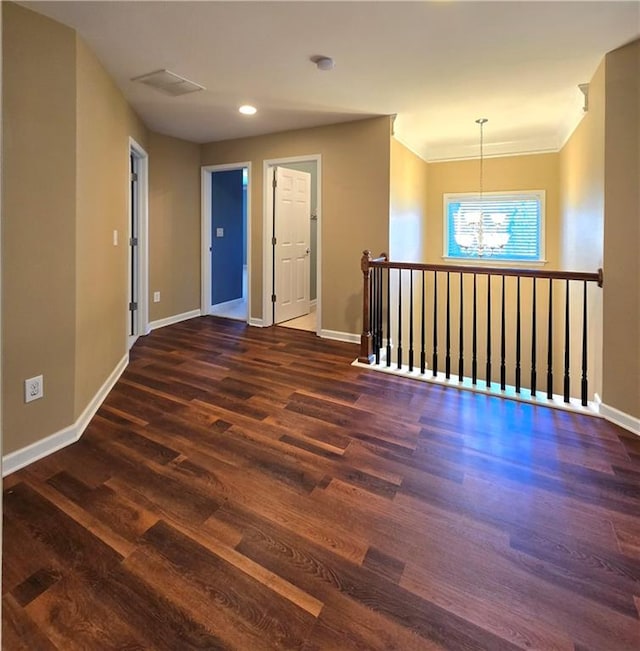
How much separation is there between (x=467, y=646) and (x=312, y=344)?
3.34 m

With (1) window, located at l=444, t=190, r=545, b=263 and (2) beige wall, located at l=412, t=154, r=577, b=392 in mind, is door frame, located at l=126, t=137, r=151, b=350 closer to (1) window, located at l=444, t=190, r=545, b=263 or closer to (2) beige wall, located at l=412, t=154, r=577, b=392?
(2) beige wall, located at l=412, t=154, r=577, b=392

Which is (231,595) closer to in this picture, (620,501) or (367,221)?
(620,501)

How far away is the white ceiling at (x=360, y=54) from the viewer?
2.31m

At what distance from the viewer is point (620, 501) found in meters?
1.91

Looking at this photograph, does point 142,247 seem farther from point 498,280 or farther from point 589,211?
point 498,280

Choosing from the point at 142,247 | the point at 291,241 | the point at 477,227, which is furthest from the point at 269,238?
the point at 477,227

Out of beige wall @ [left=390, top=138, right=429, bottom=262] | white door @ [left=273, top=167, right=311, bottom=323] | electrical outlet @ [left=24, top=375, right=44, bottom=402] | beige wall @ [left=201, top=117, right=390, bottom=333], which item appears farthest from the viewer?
white door @ [left=273, top=167, right=311, bottom=323]

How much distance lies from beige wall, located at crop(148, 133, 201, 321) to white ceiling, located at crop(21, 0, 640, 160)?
0.71 meters

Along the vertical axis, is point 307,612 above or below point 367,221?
below

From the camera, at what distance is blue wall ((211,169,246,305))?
5.84 meters

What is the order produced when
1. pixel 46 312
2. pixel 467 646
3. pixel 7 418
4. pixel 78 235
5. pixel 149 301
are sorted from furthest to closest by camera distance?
pixel 149 301 → pixel 78 235 → pixel 46 312 → pixel 7 418 → pixel 467 646

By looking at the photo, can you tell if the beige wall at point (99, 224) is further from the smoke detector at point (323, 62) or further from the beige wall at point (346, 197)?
the beige wall at point (346, 197)

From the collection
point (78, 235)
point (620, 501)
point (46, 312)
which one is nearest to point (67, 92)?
point (78, 235)

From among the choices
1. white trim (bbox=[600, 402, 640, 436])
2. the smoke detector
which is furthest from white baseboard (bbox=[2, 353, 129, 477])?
white trim (bbox=[600, 402, 640, 436])
